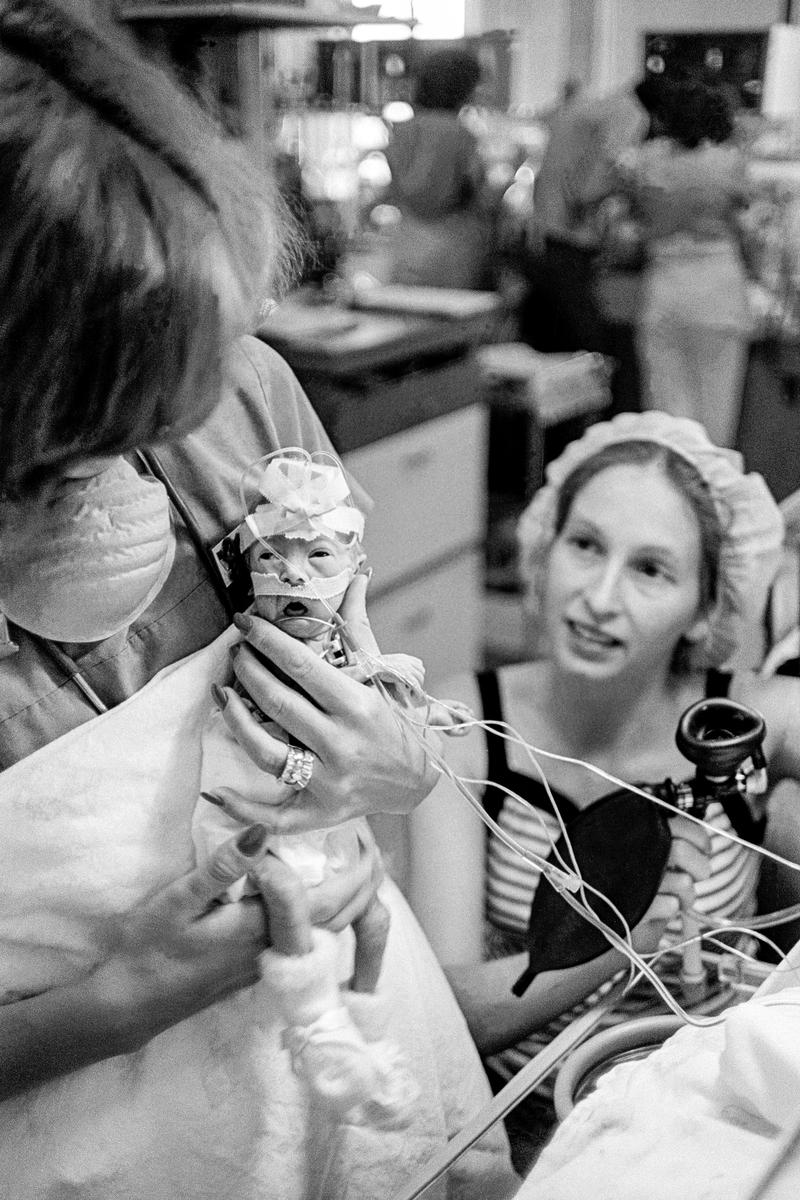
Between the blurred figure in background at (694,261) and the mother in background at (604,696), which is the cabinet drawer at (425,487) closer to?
the blurred figure in background at (694,261)

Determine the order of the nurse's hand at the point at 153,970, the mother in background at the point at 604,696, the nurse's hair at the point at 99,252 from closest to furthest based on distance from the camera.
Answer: the nurse's hair at the point at 99,252 < the nurse's hand at the point at 153,970 < the mother in background at the point at 604,696

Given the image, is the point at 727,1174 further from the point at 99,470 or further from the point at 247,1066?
the point at 99,470

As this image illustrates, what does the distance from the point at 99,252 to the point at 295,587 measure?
20cm

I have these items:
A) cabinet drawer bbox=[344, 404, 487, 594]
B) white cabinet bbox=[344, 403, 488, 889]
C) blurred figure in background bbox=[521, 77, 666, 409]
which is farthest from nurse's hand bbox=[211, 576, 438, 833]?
cabinet drawer bbox=[344, 404, 487, 594]

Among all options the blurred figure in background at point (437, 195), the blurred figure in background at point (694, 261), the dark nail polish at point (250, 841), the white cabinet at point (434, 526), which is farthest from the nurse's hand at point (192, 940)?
the blurred figure in background at point (437, 195)

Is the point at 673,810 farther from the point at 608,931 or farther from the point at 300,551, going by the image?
the point at 300,551

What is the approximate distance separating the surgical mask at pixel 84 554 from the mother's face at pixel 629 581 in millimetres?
403

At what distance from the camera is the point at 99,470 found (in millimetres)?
635

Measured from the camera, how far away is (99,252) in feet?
1.79

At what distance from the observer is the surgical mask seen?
63cm

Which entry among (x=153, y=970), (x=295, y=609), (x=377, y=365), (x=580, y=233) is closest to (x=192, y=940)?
(x=153, y=970)

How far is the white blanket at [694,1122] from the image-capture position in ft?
2.04

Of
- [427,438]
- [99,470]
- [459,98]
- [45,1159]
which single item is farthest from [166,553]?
[459,98]

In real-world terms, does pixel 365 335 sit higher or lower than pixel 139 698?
lower
